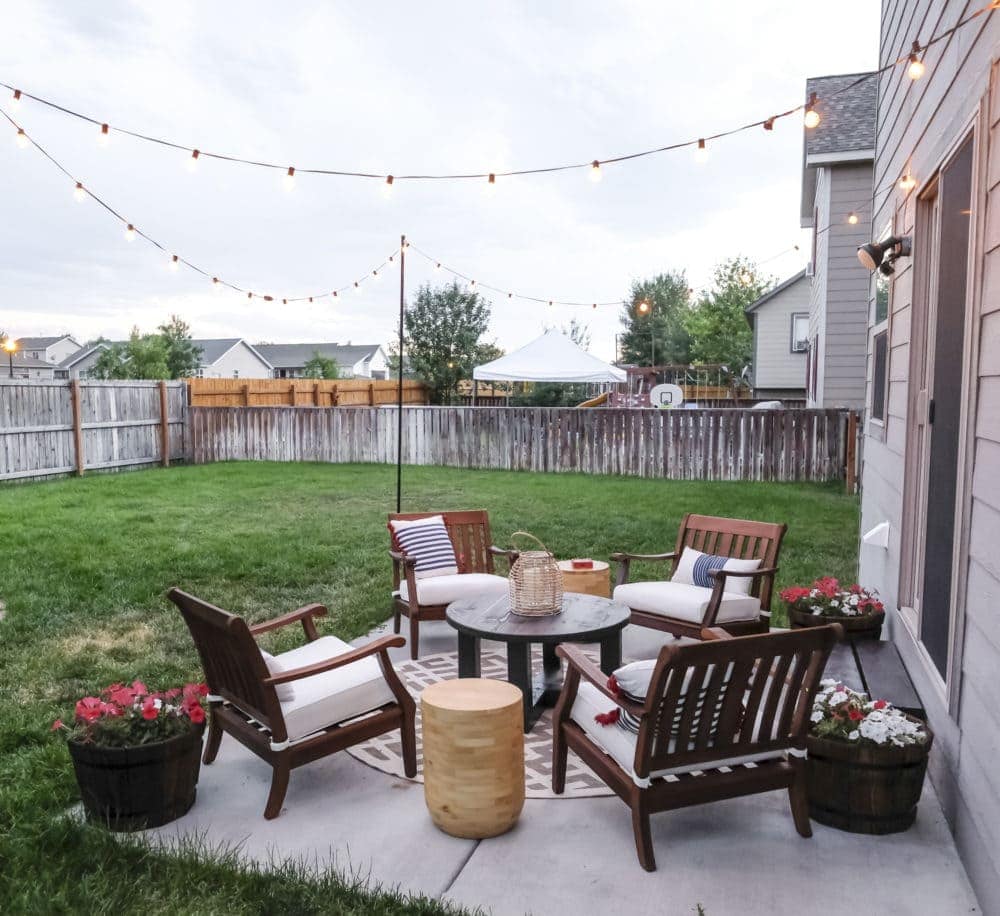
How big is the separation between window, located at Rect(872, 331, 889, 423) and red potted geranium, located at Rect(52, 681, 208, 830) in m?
4.07

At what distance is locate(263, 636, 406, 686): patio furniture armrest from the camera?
295 cm

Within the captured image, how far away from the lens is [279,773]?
304 cm

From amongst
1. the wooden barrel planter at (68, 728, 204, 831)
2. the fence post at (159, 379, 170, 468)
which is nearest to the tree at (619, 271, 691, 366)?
the fence post at (159, 379, 170, 468)

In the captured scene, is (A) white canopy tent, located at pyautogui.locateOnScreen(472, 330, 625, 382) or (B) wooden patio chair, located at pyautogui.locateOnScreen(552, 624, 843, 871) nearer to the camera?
(B) wooden patio chair, located at pyautogui.locateOnScreen(552, 624, 843, 871)

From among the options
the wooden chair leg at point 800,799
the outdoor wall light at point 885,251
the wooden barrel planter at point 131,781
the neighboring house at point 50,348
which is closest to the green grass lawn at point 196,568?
the wooden barrel planter at point 131,781

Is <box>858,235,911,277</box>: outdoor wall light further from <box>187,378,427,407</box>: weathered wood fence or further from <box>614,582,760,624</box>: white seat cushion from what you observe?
<box>187,378,427,407</box>: weathered wood fence

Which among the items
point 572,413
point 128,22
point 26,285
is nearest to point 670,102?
point 572,413

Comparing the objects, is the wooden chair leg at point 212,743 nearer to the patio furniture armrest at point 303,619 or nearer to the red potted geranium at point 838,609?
the patio furniture armrest at point 303,619

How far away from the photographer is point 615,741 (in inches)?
113

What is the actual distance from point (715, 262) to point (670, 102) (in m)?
26.2

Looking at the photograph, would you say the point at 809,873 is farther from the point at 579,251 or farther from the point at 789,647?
the point at 579,251

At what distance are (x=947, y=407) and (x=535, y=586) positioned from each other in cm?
191

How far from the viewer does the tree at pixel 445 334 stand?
24922mm

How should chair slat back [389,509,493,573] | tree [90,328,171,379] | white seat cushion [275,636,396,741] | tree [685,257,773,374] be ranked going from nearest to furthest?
white seat cushion [275,636,396,741] → chair slat back [389,509,493,573] → tree [90,328,171,379] → tree [685,257,773,374]
